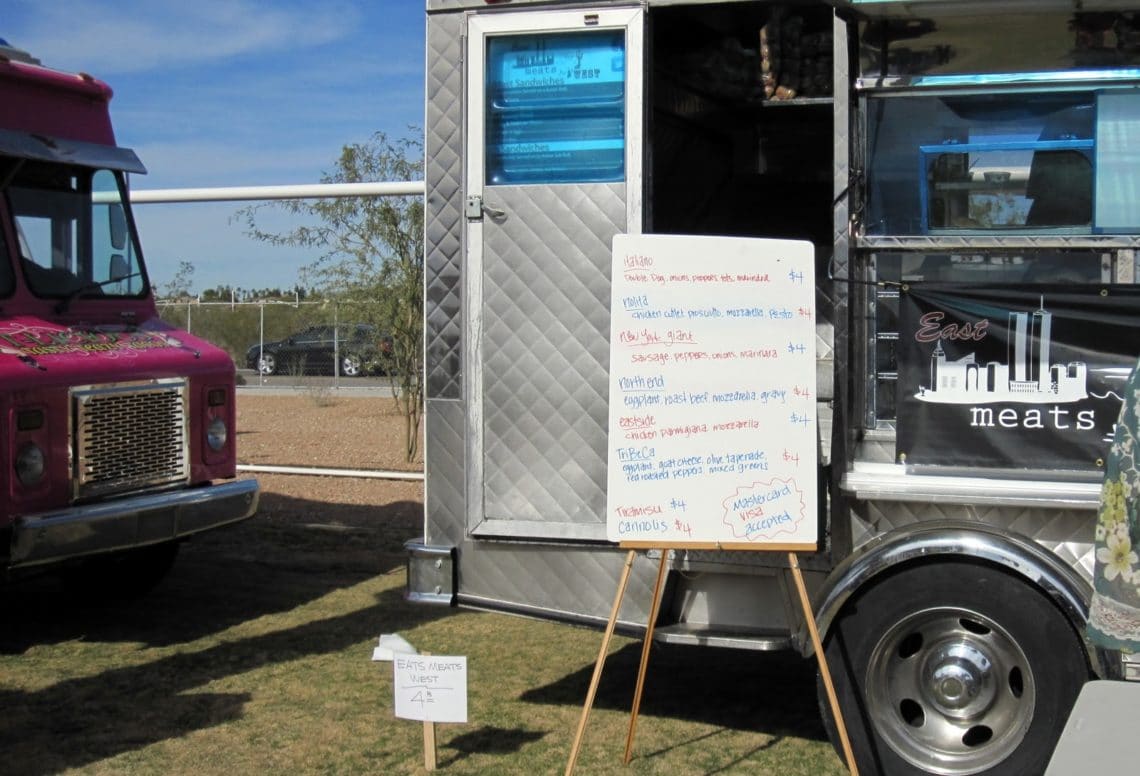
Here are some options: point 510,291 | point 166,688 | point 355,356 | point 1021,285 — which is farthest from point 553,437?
point 355,356

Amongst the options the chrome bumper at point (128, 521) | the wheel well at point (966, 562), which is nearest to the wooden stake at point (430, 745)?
the wheel well at point (966, 562)

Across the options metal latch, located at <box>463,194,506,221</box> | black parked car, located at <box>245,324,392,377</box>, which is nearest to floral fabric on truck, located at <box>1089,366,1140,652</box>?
metal latch, located at <box>463,194,506,221</box>

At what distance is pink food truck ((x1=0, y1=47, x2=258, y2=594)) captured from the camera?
259 inches

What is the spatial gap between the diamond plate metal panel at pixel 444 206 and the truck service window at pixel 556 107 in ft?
0.50

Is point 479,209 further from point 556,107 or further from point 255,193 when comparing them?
point 255,193


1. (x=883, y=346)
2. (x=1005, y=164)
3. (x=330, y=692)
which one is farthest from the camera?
(x=330, y=692)

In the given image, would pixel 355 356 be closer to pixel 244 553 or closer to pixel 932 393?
pixel 244 553

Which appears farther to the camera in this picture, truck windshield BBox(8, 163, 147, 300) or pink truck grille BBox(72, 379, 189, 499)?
truck windshield BBox(8, 163, 147, 300)

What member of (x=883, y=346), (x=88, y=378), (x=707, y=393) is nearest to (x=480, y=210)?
(x=707, y=393)

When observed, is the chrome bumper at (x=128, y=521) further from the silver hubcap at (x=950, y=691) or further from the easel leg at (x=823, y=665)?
the silver hubcap at (x=950, y=691)

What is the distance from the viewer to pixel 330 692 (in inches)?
A: 241

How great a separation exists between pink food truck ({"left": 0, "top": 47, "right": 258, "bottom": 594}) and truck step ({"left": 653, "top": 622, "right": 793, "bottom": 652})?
3.21 metres

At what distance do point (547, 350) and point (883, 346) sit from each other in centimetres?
129

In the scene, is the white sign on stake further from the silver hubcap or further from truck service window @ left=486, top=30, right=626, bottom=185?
truck service window @ left=486, top=30, right=626, bottom=185
